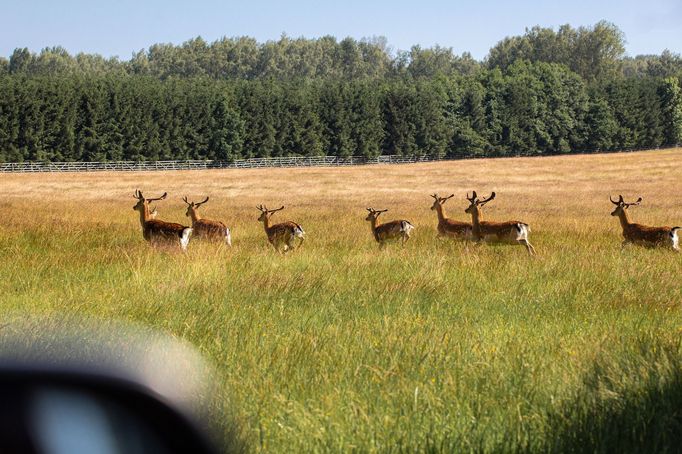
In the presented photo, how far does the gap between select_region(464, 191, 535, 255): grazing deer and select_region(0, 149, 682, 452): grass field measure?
27cm

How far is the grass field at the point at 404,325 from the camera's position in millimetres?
4078

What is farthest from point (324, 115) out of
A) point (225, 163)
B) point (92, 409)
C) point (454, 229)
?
point (92, 409)

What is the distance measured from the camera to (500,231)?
14.3 metres

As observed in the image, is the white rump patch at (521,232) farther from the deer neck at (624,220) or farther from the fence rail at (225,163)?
the fence rail at (225,163)

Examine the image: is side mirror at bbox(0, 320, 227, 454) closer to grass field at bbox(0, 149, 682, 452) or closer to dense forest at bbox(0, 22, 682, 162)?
grass field at bbox(0, 149, 682, 452)

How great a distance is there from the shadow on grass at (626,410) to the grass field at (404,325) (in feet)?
0.04

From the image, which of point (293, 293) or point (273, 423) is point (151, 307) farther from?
point (273, 423)

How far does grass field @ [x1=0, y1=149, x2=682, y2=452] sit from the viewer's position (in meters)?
4.08

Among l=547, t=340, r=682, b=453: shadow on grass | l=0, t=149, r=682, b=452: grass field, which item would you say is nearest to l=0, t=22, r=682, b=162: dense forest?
l=0, t=149, r=682, b=452: grass field

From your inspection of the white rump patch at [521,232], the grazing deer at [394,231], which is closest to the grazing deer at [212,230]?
the grazing deer at [394,231]

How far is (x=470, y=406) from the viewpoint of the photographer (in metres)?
4.33

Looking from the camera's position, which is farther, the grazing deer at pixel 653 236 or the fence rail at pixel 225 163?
the fence rail at pixel 225 163

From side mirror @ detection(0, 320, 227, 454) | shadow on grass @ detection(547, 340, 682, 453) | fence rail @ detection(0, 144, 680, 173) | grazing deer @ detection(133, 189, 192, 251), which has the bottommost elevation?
fence rail @ detection(0, 144, 680, 173)

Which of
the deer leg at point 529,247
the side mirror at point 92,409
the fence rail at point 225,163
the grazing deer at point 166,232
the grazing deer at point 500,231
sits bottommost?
the fence rail at point 225,163
